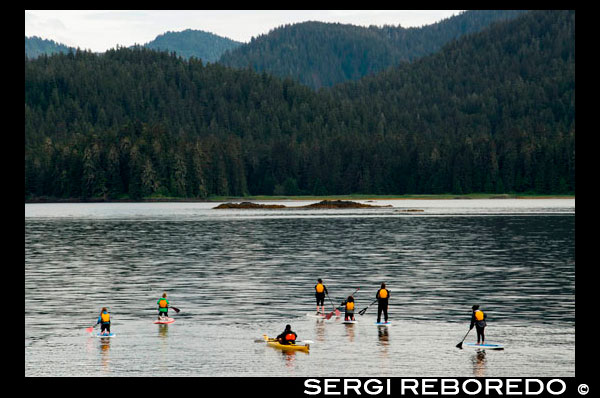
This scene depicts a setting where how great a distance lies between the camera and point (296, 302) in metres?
60.8

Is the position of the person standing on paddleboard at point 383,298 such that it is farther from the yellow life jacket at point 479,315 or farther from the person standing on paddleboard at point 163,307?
the person standing on paddleboard at point 163,307

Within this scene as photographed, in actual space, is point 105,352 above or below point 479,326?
below

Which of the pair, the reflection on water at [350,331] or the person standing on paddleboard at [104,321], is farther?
the reflection on water at [350,331]

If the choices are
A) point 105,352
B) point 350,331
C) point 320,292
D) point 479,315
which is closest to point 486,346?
point 479,315

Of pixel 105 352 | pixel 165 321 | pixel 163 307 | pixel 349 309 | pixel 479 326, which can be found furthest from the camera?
pixel 349 309

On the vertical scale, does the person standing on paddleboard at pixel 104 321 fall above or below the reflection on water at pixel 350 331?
Result: above

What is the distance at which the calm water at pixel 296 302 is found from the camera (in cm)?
4122

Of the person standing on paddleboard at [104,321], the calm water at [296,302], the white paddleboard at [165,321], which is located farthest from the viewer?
the white paddleboard at [165,321]

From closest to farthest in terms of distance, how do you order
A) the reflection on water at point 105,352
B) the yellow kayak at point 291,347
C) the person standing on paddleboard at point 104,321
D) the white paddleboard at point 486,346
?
1. the reflection on water at point 105,352
2. the yellow kayak at point 291,347
3. the white paddleboard at point 486,346
4. the person standing on paddleboard at point 104,321

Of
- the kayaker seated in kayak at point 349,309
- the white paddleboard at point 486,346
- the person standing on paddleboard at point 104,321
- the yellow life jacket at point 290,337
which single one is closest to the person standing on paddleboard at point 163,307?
the person standing on paddleboard at point 104,321

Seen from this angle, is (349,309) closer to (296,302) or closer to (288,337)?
(296,302)

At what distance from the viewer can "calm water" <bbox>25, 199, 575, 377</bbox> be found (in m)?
41.2
